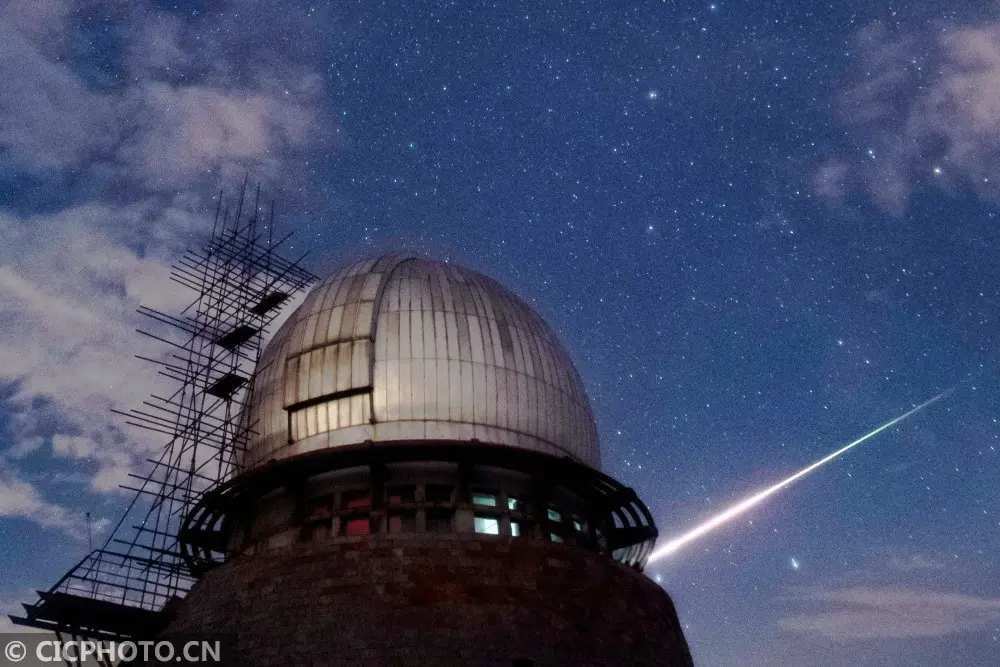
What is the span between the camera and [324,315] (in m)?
23.0

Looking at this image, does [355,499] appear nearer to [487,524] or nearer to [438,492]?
[438,492]

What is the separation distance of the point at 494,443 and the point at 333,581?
5.04 metres

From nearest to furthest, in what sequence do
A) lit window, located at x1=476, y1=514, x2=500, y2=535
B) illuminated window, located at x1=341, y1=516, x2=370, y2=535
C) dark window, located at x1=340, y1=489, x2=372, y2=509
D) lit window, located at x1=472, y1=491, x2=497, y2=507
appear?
illuminated window, located at x1=341, y1=516, x2=370, y2=535 < lit window, located at x1=476, y1=514, x2=500, y2=535 < dark window, located at x1=340, y1=489, x2=372, y2=509 < lit window, located at x1=472, y1=491, x2=497, y2=507

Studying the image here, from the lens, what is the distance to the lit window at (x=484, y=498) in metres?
20.7

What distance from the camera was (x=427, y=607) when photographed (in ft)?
57.5

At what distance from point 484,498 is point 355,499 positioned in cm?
326

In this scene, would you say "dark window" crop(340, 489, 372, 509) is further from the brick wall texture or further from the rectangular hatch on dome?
the rectangular hatch on dome

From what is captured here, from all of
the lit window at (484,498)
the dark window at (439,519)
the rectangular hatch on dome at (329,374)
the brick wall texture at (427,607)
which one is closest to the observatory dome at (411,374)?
the rectangular hatch on dome at (329,374)

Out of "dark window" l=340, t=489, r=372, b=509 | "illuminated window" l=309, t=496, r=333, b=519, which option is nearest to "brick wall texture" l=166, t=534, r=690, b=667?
"illuminated window" l=309, t=496, r=333, b=519

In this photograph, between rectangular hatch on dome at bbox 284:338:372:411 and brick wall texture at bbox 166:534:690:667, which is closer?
brick wall texture at bbox 166:534:690:667

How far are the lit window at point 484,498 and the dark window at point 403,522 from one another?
166 cm

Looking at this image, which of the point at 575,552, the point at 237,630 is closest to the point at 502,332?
the point at 575,552

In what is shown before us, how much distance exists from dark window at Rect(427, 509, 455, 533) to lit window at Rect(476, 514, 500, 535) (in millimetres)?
684

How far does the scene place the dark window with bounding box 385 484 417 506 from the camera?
2025 cm
